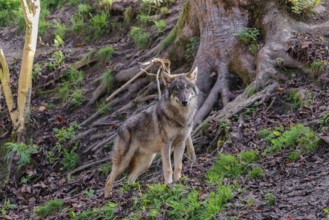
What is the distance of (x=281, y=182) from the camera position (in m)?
7.07

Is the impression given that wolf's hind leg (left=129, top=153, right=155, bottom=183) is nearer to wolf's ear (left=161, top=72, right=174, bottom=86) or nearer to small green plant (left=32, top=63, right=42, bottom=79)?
wolf's ear (left=161, top=72, right=174, bottom=86)

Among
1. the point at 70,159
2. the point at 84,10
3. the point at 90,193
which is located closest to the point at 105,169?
the point at 90,193

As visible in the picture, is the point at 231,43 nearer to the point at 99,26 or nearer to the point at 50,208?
the point at 50,208

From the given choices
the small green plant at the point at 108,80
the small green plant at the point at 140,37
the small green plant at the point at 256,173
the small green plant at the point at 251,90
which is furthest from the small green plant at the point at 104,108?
the small green plant at the point at 256,173

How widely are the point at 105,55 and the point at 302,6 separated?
550 cm

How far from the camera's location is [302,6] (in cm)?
1077

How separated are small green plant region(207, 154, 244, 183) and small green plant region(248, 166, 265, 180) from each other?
0.82 ft

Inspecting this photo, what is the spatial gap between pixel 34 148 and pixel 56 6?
757cm

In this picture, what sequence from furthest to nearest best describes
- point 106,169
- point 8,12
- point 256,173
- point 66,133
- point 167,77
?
point 8,12 → point 66,133 → point 106,169 → point 167,77 → point 256,173

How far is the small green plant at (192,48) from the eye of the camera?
11922 mm

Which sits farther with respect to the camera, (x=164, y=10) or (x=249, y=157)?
(x=164, y=10)

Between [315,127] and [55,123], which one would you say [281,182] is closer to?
[315,127]

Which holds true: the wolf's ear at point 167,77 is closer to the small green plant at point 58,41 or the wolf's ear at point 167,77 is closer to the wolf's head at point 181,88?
the wolf's head at point 181,88

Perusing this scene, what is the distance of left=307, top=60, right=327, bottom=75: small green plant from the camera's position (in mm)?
9586
